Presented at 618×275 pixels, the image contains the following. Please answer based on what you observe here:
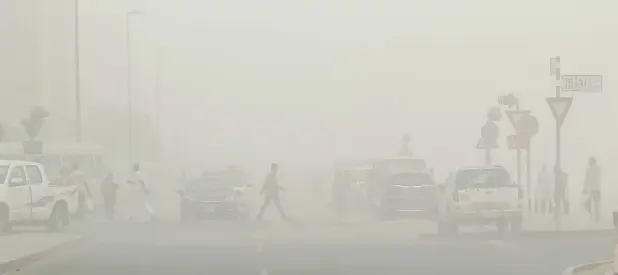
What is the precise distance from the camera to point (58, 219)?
728 inches

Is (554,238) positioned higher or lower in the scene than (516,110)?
lower

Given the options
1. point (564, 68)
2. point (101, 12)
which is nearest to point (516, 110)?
point (564, 68)

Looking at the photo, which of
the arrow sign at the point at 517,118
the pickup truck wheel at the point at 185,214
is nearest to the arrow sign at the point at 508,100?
the arrow sign at the point at 517,118

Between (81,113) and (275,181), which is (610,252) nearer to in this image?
(275,181)

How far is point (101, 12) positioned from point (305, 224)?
4821 millimetres

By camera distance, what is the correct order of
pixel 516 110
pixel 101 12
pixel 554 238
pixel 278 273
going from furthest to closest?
1. pixel 554 238
2. pixel 516 110
3. pixel 101 12
4. pixel 278 273

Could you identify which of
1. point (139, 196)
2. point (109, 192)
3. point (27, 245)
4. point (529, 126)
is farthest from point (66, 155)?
point (529, 126)

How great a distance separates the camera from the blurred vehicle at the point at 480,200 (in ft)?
60.2

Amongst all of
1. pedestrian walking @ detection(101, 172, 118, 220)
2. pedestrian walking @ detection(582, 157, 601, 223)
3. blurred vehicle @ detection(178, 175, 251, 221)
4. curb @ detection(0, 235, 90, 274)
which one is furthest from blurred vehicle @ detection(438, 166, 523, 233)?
curb @ detection(0, 235, 90, 274)

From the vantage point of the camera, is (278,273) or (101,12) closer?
(278,273)

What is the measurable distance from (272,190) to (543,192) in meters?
4.96

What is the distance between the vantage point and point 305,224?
1812cm

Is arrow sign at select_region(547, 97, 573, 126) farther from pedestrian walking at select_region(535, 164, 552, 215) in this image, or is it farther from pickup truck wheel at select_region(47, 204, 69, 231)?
pickup truck wheel at select_region(47, 204, 69, 231)

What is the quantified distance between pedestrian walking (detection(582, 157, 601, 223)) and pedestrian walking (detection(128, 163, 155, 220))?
738 centimetres
